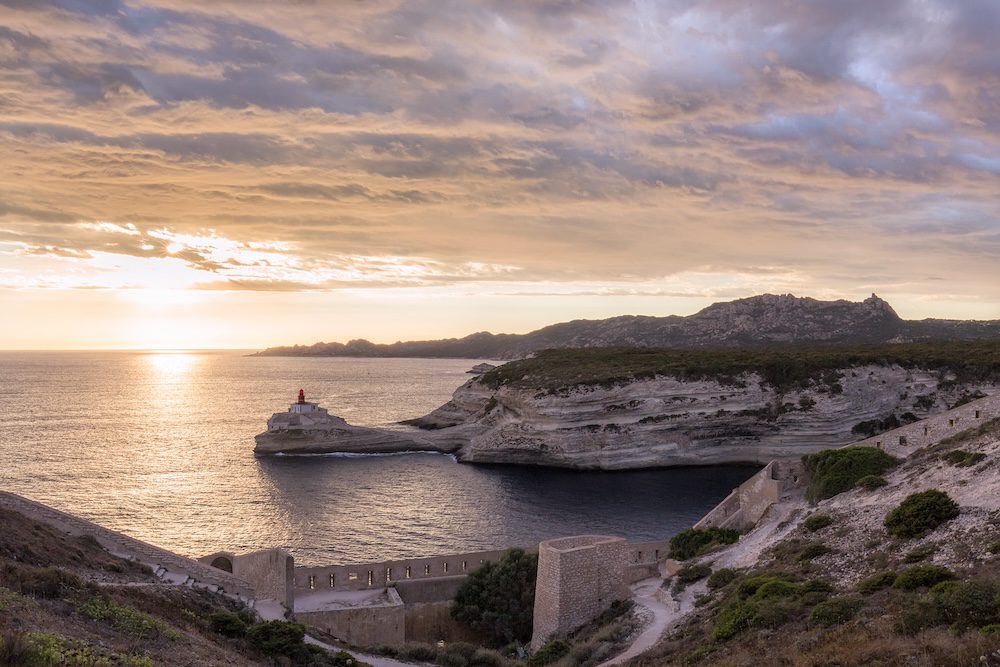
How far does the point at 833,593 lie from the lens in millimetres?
17047

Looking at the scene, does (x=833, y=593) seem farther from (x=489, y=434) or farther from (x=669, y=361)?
(x=669, y=361)

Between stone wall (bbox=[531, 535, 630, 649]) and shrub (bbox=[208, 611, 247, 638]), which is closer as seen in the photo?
shrub (bbox=[208, 611, 247, 638])

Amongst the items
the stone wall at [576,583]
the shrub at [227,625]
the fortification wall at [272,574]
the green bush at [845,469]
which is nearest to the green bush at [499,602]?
the stone wall at [576,583]

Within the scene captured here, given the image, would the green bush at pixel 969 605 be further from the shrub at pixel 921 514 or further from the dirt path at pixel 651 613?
the dirt path at pixel 651 613

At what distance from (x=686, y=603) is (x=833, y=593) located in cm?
573

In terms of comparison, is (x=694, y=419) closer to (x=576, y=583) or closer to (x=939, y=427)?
(x=939, y=427)

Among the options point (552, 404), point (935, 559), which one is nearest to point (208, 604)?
point (935, 559)

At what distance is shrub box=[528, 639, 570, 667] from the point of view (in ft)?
69.4

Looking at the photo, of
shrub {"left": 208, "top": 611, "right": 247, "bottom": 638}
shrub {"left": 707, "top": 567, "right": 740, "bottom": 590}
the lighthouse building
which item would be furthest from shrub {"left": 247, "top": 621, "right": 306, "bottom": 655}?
the lighthouse building

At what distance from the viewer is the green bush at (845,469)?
26.2 meters

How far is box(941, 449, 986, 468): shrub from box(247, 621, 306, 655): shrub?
21.3 m

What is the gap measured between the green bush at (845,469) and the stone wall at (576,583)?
345 inches

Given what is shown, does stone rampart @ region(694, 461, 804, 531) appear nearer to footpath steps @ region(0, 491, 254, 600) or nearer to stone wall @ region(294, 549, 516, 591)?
stone wall @ region(294, 549, 516, 591)

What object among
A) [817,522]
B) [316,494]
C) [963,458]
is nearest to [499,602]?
[817,522]
